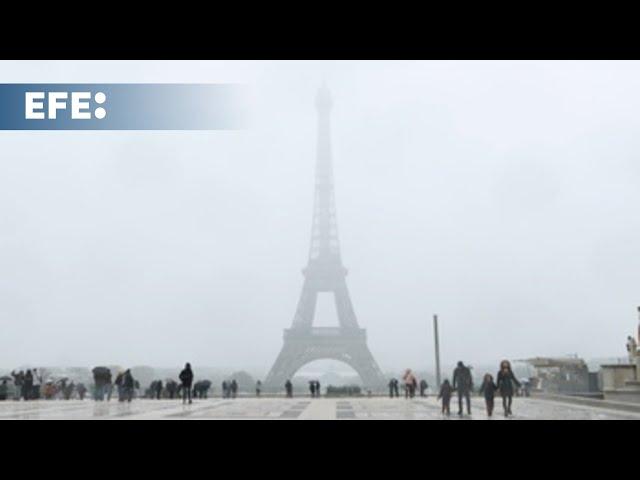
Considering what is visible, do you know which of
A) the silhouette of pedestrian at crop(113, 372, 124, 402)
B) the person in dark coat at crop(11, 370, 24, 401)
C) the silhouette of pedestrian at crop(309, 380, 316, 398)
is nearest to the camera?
the silhouette of pedestrian at crop(113, 372, 124, 402)

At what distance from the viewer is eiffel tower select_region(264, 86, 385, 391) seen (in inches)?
2172

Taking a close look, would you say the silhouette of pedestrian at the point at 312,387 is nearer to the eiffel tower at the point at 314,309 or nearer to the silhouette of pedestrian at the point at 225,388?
the silhouette of pedestrian at the point at 225,388

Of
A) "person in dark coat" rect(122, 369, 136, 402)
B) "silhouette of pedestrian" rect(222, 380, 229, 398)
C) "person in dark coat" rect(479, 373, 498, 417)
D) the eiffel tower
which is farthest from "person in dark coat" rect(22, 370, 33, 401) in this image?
the eiffel tower

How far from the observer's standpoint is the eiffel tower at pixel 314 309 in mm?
55156

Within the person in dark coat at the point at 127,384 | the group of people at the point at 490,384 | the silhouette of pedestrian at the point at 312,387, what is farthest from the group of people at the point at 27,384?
the group of people at the point at 490,384

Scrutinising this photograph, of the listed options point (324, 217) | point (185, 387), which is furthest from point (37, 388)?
point (324, 217)

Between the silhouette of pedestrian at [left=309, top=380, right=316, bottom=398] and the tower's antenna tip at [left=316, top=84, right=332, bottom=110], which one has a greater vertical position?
the tower's antenna tip at [left=316, top=84, right=332, bottom=110]

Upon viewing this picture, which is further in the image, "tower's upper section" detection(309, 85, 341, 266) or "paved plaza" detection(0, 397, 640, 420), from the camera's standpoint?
"tower's upper section" detection(309, 85, 341, 266)

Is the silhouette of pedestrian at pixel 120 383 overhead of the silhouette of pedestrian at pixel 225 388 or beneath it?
overhead

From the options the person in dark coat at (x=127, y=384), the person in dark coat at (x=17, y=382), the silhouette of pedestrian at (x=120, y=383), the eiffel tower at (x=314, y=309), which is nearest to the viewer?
the person in dark coat at (x=127, y=384)

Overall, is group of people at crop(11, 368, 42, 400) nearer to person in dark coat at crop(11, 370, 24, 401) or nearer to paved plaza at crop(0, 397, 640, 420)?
person in dark coat at crop(11, 370, 24, 401)
